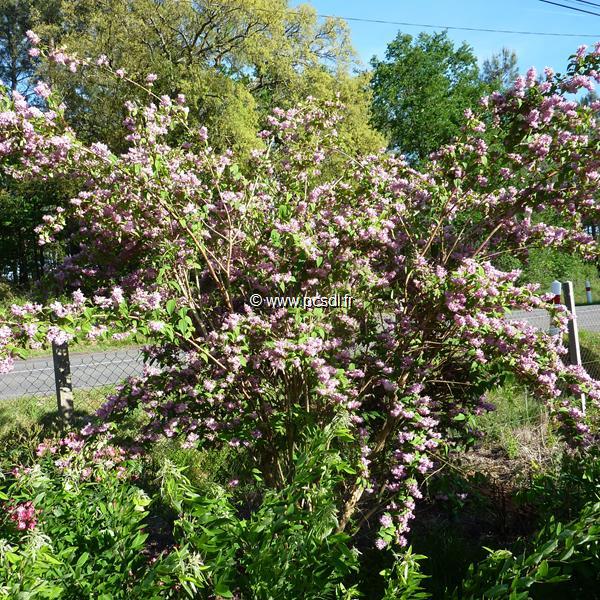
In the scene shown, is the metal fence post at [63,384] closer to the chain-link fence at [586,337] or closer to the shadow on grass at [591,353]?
the chain-link fence at [586,337]

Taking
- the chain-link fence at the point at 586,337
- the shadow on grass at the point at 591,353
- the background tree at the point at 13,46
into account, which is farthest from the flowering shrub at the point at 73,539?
the background tree at the point at 13,46

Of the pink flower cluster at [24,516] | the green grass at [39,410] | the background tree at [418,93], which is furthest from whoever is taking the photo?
the background tree at [418,93]

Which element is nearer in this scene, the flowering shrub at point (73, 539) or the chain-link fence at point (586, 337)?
the flowering shrub at point (73, 539)

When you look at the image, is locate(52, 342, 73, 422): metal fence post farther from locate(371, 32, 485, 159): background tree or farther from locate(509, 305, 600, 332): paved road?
locate(371, 32, 485, 159): background tree

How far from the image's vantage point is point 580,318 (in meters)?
15.1

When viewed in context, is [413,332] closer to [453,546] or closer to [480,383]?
[480,383]

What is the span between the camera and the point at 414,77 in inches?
927

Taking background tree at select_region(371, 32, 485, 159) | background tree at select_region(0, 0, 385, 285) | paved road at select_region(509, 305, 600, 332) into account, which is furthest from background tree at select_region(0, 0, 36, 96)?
paved road at select_region(509, 305, 600, 332)

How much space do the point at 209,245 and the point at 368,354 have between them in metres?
1.12

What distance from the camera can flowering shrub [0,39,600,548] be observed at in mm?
2885

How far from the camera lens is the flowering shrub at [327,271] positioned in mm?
2885

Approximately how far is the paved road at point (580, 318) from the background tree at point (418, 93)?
30.0 ft

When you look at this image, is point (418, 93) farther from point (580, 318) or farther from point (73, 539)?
point (73, 539)

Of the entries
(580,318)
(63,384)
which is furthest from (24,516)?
(580,318)
